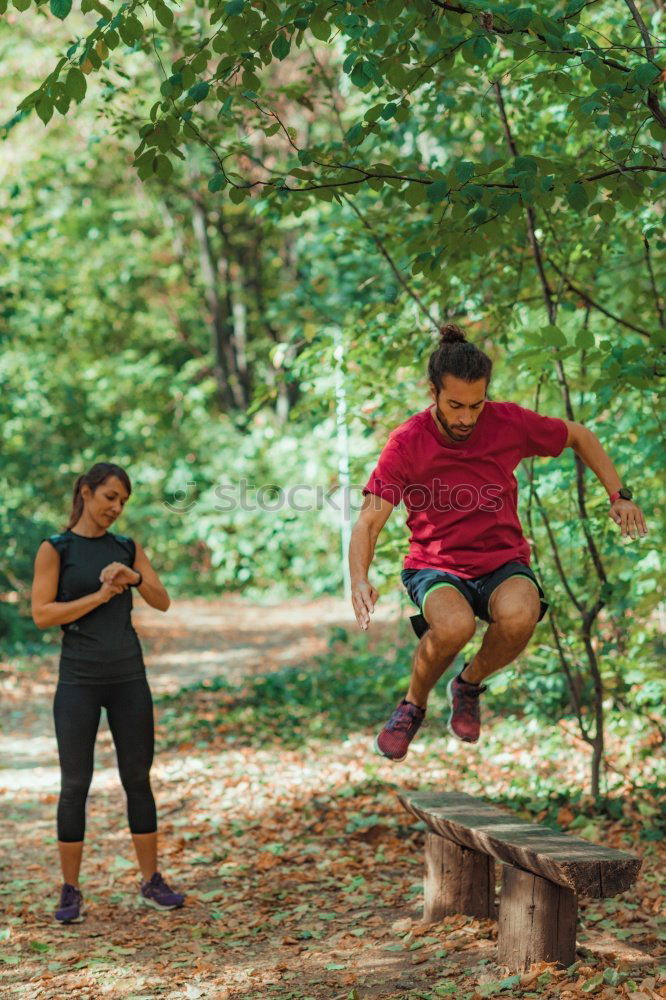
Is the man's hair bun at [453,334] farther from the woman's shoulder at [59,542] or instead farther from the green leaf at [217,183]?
the woman's shoulder at [59,542]

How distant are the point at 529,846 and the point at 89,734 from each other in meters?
2.23

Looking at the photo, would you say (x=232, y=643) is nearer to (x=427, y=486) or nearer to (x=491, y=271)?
(x=491, y=271)

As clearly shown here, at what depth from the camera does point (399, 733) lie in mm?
4410

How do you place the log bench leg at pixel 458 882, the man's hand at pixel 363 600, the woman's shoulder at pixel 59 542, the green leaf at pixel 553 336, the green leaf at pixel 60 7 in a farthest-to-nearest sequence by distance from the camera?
the woman's shoulder at pixel 59 542 < the log bench leg at pixel 458 882 < the green leaf at pixel 553 336 < the man's hand at pixel 363 600 < the green leaf at pixel 60 7

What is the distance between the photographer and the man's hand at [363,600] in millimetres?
3684

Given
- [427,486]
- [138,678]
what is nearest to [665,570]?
[427,486]

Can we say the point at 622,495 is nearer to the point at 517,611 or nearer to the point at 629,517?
the point at 629,517

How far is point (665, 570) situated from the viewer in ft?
18.3

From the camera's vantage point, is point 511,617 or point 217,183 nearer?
point 217,183

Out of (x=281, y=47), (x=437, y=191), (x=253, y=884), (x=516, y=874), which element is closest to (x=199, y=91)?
(x=281, y=47)

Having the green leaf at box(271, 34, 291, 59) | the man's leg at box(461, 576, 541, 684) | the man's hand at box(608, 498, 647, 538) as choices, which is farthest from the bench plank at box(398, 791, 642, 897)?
the green leaf at box(271, 34, 291, 59)

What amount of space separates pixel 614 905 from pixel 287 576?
13559 millimetres

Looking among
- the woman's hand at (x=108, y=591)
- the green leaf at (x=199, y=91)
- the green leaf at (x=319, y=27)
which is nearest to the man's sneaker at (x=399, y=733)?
the woman's hand at (x=108, y=591)

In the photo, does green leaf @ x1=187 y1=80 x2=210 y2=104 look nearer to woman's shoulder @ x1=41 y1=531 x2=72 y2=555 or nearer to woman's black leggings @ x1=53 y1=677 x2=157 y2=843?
woman's shoulder @ x1=41 y1=531 x2=72 y2=555
